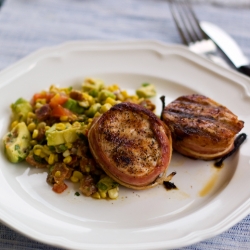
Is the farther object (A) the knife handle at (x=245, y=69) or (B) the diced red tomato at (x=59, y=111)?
(A) the knife handle at (x=245, y=69)

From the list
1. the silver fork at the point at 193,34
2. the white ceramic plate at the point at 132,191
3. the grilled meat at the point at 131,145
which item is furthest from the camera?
the silver fork at the point at 193,34

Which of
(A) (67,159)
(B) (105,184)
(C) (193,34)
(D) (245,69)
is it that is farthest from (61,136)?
(C) (193,34)

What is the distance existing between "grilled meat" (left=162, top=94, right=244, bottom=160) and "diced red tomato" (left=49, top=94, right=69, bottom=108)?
3.40 ft

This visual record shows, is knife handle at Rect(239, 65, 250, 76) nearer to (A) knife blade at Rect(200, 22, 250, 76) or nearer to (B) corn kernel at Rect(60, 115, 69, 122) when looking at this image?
(A) knife blade at Rect(200, 22, 250, 76)

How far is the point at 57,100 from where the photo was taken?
408 cm

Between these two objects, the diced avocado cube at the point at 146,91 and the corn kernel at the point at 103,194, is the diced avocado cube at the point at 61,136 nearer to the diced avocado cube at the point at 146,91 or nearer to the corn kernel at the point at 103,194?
the corn kernel at the point at 103,194

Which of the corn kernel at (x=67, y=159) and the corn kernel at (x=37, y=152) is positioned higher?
the corn kernel at (x=67, y=159)

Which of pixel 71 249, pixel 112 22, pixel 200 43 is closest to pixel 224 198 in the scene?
pixel 71 249

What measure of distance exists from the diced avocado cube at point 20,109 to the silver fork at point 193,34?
7.26 ft

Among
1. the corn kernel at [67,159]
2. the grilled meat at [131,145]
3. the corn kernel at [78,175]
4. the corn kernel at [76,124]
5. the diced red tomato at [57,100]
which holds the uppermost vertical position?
the grilled meat at [131,145]

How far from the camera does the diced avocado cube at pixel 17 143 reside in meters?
3.72

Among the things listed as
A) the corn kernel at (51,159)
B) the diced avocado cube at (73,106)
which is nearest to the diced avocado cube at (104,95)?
the diced avocado cube at (73,106)

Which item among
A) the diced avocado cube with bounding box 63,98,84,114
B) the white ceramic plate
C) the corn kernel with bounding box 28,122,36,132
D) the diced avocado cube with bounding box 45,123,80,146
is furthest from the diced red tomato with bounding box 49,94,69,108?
the white ceramic plate

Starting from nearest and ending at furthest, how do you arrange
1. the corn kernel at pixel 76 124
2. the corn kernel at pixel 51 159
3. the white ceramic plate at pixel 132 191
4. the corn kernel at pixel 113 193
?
the white ceramic plate at pixel 132 191
the corn kernel at pixel 113 193
the corn kernel at pixel 51 159
the corn kernel at pixel 76 124
